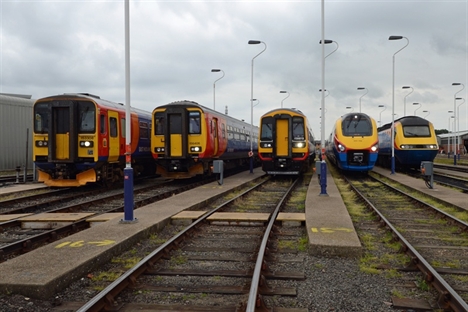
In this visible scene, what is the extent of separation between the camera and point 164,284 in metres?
5.40

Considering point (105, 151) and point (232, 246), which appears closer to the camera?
point (232, 246)

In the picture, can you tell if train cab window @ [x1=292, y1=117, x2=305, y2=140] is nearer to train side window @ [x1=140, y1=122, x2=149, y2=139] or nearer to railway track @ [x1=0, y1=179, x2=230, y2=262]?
railway track @ [x1=0, y1=179, x2=230, y2=262]

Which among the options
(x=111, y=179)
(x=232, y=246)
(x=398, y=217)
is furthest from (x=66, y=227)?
(x=111, y=179)

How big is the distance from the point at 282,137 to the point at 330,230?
12866 mm

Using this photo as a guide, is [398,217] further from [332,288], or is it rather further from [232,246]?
[332,288]

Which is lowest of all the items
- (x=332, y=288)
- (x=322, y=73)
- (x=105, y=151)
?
(x=332, y=288)

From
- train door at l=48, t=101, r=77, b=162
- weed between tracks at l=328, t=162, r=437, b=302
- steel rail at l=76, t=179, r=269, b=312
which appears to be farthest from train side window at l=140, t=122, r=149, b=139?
steel rail at l=76, t=179, r=269, b=312

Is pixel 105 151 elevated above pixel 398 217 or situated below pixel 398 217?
above

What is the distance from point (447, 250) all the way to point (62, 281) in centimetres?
590

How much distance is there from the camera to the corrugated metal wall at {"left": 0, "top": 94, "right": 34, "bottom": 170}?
25.7 m

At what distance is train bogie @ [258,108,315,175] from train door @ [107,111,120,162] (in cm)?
685

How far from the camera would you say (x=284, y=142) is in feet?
67.0

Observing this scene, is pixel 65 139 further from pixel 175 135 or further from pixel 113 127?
pixel 175 135

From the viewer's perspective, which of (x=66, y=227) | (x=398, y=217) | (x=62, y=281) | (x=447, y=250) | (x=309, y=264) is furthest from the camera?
(x=398, y=217)
